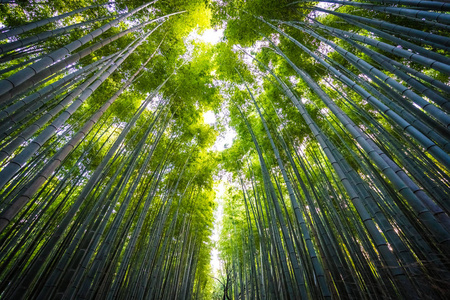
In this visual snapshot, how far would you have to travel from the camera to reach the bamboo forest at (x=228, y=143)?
1613 mm

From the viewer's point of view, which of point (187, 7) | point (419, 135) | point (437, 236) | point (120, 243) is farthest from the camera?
point (187, 7)

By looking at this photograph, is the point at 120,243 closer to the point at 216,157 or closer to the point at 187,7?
the point at 216,157

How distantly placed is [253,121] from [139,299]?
4.85 metres

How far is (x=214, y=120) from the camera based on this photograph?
652 centimetres

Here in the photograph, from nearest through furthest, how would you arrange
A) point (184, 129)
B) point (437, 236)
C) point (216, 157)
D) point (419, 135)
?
point (437, 236) < point (419, 135) < point (184, 129) < point (216, 157)

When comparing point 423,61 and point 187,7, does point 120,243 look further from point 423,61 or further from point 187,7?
point 187,7

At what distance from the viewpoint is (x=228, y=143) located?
654cm

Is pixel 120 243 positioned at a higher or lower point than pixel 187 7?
lower

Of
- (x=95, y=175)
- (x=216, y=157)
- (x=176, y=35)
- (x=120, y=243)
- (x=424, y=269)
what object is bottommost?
(x=424, y=269)

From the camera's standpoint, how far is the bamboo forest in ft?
5.29

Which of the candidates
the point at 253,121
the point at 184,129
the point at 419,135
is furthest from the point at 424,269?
the point at 184,129

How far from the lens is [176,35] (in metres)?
4.65

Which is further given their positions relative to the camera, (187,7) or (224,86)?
(224,86)

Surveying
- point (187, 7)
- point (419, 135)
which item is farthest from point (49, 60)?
point (187, 7)
